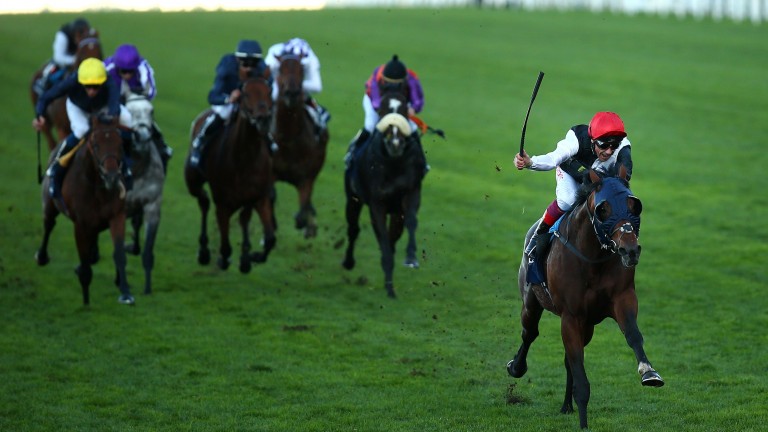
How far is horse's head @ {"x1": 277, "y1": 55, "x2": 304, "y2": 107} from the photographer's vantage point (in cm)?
1489

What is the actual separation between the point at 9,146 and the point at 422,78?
38.7 feet

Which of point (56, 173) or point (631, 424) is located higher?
point (56, 173)

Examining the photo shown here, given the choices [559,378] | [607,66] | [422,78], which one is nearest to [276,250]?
[559,378]

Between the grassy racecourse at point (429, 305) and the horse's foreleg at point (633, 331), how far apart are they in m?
1.04

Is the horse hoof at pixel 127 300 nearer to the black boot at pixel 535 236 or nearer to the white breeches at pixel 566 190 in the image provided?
the black boot at pixel 535 236

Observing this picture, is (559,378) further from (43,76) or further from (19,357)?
(43,76)

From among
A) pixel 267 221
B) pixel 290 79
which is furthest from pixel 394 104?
pixel 267 221

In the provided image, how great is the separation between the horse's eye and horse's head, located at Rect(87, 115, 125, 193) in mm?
6138

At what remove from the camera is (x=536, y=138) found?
25250mm

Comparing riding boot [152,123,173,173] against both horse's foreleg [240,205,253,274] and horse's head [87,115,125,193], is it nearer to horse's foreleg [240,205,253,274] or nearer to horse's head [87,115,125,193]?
horse's foreleg [240,205,253,274]

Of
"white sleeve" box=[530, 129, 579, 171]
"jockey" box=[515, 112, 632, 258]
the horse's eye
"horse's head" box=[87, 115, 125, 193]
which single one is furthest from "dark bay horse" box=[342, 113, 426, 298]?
the horse's eye

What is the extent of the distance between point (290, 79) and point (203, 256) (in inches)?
101

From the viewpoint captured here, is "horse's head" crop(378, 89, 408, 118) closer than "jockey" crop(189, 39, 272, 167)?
Yes

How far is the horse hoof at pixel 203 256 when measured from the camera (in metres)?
15.8
